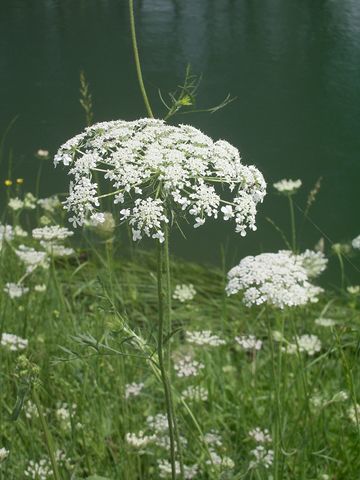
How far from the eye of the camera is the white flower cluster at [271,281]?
1.41 meters

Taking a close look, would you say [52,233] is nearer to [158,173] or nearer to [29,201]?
[29,201]

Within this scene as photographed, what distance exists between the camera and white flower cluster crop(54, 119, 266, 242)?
105cm

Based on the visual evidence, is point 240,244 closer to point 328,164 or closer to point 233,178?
point 328,164

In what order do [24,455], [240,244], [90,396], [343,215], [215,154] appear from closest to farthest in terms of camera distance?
[215,154] → [24,455] → [90,396] → [240,244] → [343,215]

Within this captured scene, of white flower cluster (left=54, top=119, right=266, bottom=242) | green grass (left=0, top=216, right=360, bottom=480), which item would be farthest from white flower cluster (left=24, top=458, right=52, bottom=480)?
white flower cluster (left=54, top=119, right=266, bottom=242)

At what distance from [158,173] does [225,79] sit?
6071mm

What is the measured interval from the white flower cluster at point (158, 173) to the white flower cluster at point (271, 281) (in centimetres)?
26

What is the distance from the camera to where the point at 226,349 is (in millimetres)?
2266

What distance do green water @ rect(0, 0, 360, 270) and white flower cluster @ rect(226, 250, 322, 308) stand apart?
259cm

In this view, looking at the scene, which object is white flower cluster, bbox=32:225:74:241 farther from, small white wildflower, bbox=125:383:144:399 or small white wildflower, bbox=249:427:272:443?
small white wildflower, bbox=249:427:272:443

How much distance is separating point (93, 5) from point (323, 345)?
8334 mm

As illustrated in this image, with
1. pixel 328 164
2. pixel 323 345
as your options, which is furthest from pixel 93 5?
pixel 323 345

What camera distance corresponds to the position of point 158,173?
3.47ft

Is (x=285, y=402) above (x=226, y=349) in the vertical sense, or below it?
above
